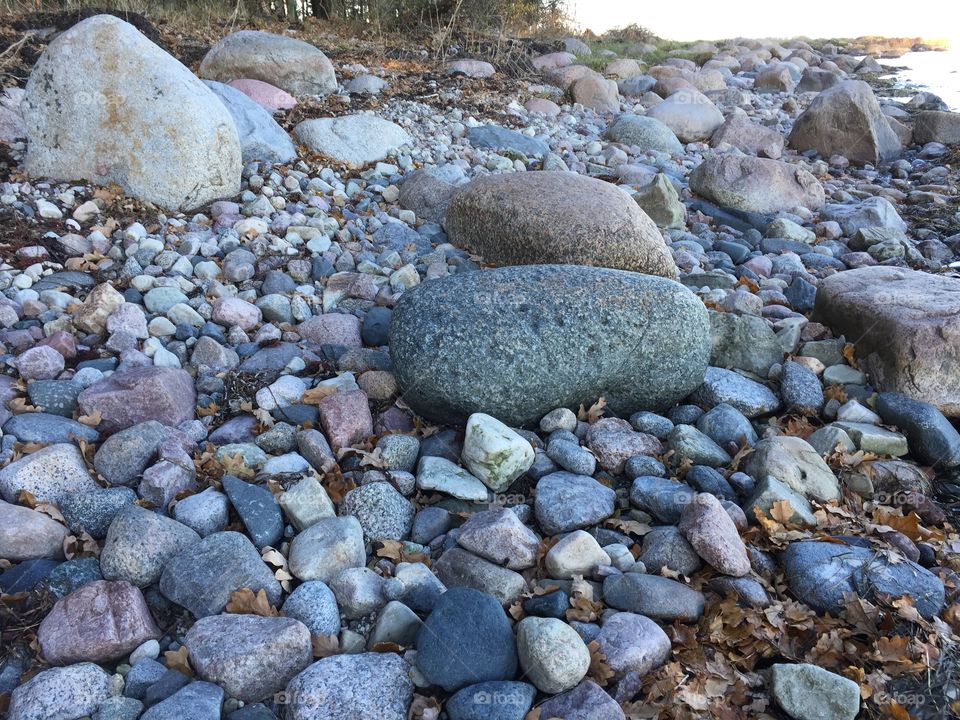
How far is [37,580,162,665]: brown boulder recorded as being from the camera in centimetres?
286

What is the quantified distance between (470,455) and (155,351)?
2.30 meters

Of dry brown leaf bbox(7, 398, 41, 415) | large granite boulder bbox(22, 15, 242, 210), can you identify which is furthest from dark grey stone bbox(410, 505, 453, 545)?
large granite boulder bbox(22, 15, 242, 210)

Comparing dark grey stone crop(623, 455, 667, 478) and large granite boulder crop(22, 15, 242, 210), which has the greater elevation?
large granite boulder crop(22, 15, 242, 210)

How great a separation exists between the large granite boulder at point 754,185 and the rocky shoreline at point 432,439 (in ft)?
2.28

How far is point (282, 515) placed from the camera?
3547 mm

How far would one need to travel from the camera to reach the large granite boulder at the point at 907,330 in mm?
4566

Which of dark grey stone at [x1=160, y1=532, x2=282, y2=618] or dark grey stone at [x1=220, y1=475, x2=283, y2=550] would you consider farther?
dark grey stone at [x1=220, y1=475, x2=283, y2=550]

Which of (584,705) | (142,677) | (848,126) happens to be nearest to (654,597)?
(584,705)

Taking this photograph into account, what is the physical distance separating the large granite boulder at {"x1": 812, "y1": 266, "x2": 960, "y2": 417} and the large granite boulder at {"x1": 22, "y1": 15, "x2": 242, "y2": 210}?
17.3 feet

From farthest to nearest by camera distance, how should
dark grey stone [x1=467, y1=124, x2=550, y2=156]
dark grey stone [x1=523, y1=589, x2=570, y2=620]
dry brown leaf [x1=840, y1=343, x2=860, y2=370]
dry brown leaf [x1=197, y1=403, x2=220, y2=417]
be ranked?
dark grey stone [x1=467, y1=124, x2=550, y2=156] < dry brown leaf [x1=840, y1=343, x2=860, y2=370] < dry brown leaf [x1=197, y1=403, x2=220, y2=417] < dark grey stone [x1=523, y1=589, x2=570, y2=620]

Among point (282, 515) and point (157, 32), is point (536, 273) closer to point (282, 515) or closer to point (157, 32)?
point (282, 515)

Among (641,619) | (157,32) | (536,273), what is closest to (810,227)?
(536,273)

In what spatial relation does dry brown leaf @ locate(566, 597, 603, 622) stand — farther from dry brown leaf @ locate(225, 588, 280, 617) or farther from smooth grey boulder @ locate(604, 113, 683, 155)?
smooth grey boulder @ locate(604, 113, 683, 155)

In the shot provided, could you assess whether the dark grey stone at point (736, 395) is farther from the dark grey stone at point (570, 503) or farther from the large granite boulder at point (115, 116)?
the large granite boulder at point (115, 116)
